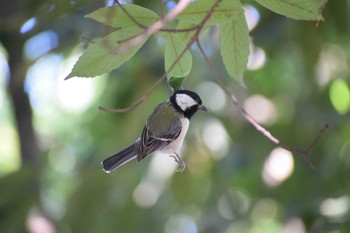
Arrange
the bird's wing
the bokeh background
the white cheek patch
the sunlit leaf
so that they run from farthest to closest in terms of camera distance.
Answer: the sunlit leaf < the bokeh background < the bird's wing < the white cheek patch

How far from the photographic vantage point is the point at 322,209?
4398 mm

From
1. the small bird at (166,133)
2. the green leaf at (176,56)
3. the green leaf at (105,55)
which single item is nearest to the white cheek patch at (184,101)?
the small bird at (166,133)

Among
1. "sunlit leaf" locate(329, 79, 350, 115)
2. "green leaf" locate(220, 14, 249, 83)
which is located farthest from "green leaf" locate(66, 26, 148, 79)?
"sunlit leaf" locate(329, 79, 350, 115)

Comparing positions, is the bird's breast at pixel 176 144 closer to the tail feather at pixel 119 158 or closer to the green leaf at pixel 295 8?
the tail feather at pixel 119 158

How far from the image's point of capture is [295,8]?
6.46 ft

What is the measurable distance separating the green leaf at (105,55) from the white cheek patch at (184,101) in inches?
18.8

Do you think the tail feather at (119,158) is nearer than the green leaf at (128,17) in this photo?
No

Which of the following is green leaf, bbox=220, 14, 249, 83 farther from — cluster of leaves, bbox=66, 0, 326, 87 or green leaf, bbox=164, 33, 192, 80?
green leaf, bbox=164, 33, 192, 80

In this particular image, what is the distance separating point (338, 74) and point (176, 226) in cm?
275

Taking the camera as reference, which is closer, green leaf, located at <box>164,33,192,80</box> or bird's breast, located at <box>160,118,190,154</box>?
green leaf, located at <box>164,33,192,80</box>

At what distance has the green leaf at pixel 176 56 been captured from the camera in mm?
1918

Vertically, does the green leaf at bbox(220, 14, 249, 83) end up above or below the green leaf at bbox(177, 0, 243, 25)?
below

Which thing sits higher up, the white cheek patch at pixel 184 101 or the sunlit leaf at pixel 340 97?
the white cheek patch at pixel 184 101

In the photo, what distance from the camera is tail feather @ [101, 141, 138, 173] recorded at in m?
2.39
